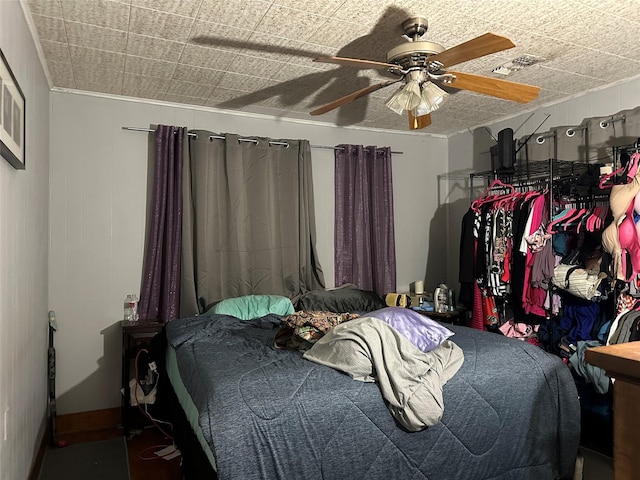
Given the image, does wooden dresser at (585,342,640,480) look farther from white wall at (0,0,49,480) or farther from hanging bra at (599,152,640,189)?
hanging bra at (599,152,640,189)

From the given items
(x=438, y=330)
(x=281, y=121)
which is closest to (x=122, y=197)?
(x=281, y=121)

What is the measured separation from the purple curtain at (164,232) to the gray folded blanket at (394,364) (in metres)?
1.71

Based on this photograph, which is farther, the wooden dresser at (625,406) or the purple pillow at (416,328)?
the purple pillow at (416,328)

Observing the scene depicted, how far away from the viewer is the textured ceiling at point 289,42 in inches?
87.8

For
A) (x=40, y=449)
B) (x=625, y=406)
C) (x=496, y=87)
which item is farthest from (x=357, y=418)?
(x=40, y=449)

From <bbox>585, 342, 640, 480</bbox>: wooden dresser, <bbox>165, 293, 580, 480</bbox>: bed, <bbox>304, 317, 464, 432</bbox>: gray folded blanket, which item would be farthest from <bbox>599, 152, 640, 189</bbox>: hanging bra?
<bbox>585, 342, 640, 480</bbox>: wooden dresser

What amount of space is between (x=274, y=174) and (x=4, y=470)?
2758 mm

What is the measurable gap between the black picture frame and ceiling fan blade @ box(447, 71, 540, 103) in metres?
1.90

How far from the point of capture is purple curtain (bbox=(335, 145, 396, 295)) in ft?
14.3

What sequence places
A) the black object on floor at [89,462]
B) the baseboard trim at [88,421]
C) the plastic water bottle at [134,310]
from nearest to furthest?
the black object on floor at [89,462] → the baseboard trim at [88,421] → the plastic water bottle at [134,310]

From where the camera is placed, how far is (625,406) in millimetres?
607

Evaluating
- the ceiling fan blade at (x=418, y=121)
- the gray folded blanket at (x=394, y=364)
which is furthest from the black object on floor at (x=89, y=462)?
the ceiling fan blade at (x=418, y=121)

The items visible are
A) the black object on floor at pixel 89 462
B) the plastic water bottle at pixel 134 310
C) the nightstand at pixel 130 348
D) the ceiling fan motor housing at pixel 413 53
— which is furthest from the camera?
the plastic water bottle at pixel 134 310

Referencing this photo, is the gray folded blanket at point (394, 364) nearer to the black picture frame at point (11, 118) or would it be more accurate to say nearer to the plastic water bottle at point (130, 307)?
the black picture frame at point (11, 118)
